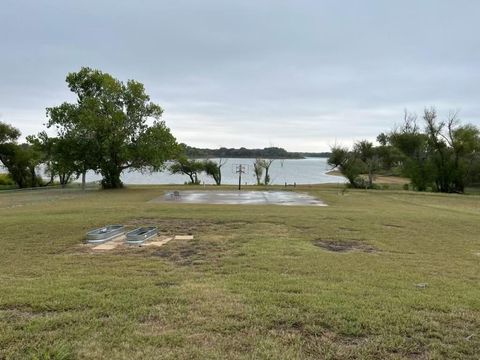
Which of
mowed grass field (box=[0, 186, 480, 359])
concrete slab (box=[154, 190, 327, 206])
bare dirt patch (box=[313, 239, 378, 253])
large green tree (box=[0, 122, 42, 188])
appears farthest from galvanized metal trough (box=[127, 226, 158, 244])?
large green tree (box=[0, 122, 42, 188])

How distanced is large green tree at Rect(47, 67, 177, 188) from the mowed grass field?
16.5 m

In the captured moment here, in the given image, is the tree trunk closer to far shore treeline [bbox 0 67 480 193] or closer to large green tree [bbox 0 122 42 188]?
far shore treeline [bbox 0 67 480 193]

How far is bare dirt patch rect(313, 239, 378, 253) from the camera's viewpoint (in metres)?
6.84

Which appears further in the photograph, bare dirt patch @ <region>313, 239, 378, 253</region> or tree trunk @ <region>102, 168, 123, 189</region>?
tree trunk @ <region>102, 168, 123, 189</region>

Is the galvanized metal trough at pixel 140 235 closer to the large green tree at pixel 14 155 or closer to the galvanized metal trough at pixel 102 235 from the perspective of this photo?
the galvanized metal trough at pixel 102 235

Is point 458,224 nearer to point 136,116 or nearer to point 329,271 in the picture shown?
point 329,271

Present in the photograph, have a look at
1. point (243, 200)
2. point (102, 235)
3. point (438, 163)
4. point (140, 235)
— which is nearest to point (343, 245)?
point (140, 235)

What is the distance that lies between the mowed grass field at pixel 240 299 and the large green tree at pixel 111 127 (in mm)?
16517

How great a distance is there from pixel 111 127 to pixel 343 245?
62.1ft

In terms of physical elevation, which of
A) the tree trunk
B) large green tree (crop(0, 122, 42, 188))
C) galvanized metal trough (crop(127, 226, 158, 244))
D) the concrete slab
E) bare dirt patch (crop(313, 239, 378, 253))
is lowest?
bare dirt patch (crop(313, 239, 378, 253))

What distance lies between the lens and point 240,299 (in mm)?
3787

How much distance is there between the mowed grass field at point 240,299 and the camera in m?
2.83

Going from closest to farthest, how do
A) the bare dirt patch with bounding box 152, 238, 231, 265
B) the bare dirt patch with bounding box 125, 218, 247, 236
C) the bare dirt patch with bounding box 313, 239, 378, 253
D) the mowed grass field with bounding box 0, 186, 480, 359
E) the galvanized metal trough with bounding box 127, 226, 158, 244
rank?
the mowed grass field with bounding box 0, 186, 480, 359 < the bare dirt patch with bounding box 152, 238, 231, 265 < the bare dirt patch with bounding box 313, 239, 378, 253 < the galvanized metal trough with bounding box 127, 226, 158, 244 < the bare dirt patch with bounding box 125, 218, 247, 236

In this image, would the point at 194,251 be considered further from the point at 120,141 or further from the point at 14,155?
the point at 14,155
